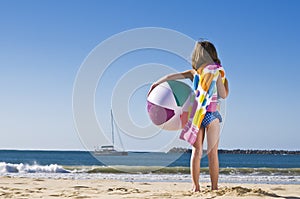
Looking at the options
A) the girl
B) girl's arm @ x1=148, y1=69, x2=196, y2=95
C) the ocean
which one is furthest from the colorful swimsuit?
the ocean

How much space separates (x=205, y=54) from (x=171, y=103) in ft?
2.37

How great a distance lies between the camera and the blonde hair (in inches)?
222

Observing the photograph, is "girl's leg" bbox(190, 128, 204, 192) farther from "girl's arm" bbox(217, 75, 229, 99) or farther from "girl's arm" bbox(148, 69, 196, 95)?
"girl's arm" bbox(148, 69, 196, 95)

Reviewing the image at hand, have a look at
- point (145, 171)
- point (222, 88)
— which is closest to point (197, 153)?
point (222, 88)

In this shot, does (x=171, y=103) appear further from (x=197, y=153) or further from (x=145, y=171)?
(x=145, y=171)

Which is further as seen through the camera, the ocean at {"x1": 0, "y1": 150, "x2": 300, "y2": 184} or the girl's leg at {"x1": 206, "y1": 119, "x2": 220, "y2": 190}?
the ocean at {"x1": 0, "y1": 150, "x2": 300, "y2": 184}

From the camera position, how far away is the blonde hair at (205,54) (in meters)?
5.64

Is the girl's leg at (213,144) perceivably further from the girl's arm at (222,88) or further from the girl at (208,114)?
the girl's arm at (222,88)

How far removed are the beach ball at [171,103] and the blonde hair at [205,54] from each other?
1.15ft

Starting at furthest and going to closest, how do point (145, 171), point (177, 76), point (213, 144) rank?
1. point (145, 171)
2. point (177, 76)
3. point (213, 144)

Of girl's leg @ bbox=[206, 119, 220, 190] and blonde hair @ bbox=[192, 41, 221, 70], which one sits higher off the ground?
blonde hair @ bbox=[192, 41, 221, 70]

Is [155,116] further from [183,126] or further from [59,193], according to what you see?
[59,193]

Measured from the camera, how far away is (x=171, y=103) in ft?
18.5

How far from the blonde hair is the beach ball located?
351 millimetres
